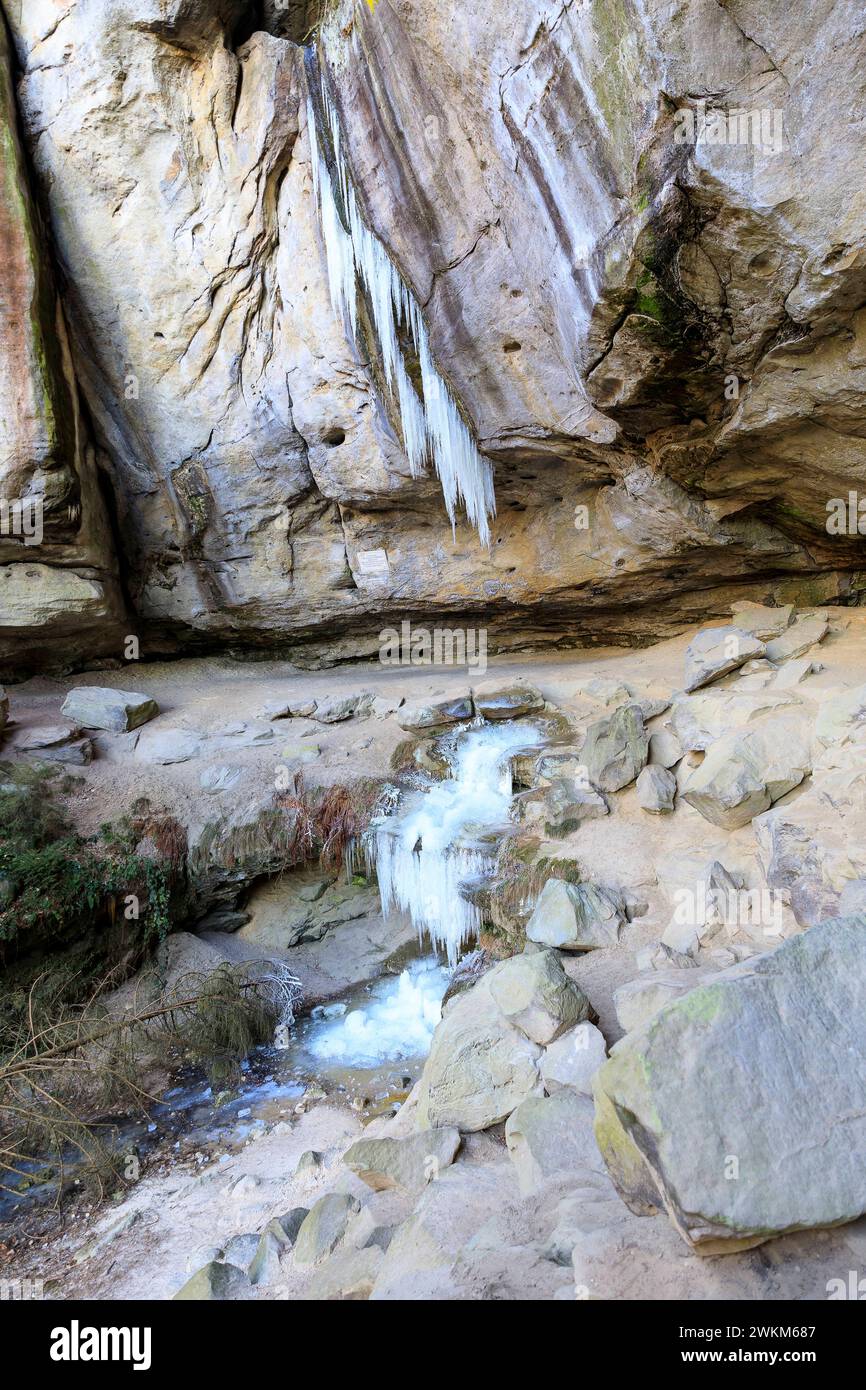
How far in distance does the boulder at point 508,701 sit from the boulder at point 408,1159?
549 cm

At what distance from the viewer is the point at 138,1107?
618 centimetres

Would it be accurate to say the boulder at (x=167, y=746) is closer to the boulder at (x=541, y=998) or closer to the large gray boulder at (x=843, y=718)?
the boulder at (x=541, y=998)

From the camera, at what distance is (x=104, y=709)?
9508 mm

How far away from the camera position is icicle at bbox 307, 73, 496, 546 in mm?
8422

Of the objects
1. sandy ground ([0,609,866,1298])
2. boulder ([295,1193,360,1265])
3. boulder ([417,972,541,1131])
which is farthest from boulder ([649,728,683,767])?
boulder ([295,1193,360,1265])

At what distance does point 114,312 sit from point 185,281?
104 cm

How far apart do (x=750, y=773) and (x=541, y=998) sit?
8.31 feet

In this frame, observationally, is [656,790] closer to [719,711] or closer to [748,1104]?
[719,711]

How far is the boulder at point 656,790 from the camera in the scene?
6483mm

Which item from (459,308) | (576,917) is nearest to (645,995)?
(576,917)

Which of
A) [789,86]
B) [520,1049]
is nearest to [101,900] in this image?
[520,1049]

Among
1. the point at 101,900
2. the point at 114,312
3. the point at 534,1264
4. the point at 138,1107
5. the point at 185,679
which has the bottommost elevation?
the point at 138,1107

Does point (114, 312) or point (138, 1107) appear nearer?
point (138, 1107)
